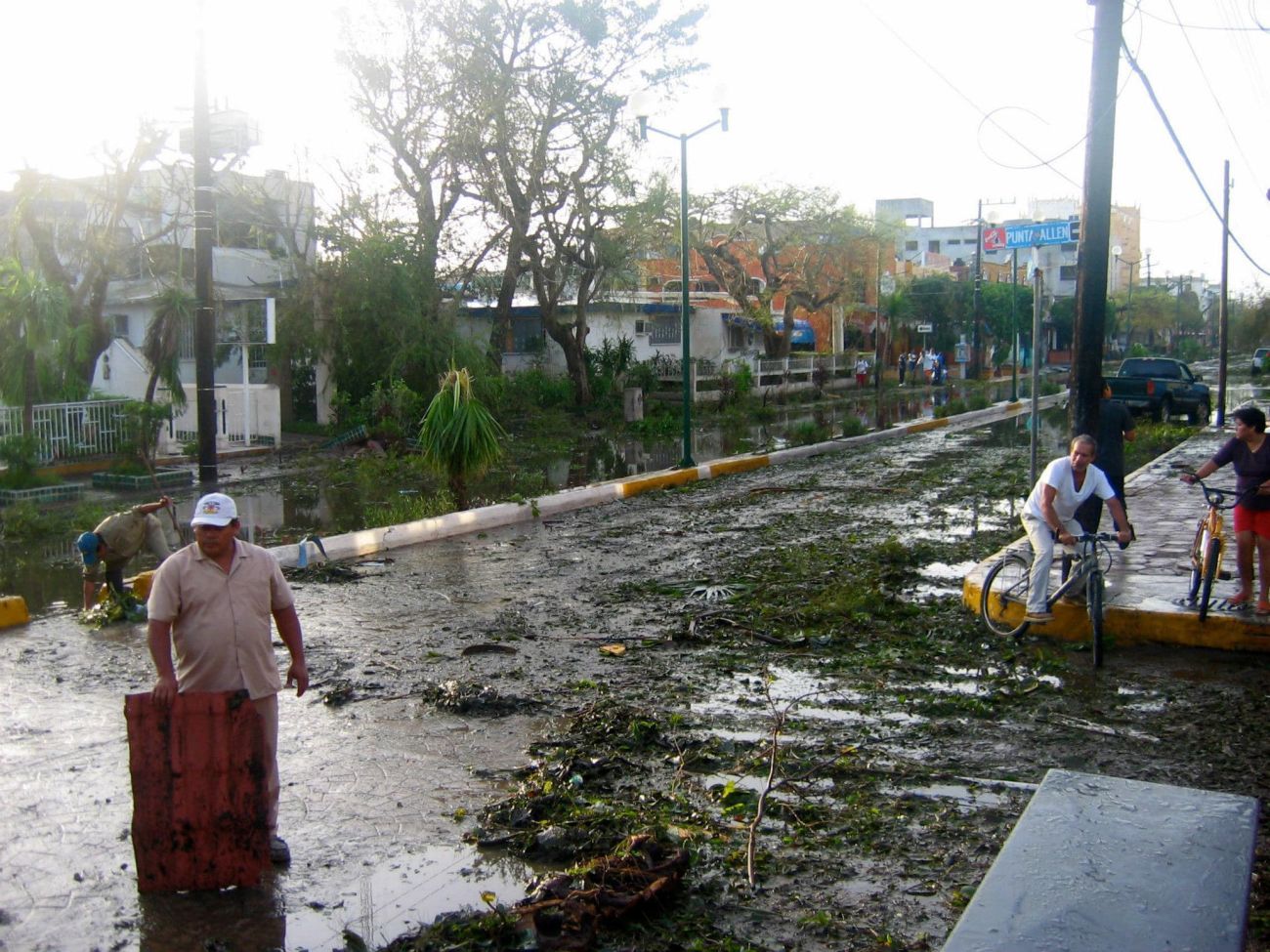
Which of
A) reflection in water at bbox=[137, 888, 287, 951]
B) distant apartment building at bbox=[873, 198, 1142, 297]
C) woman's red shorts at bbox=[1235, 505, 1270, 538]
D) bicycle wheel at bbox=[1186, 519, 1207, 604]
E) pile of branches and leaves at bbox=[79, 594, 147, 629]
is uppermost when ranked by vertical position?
distant apartment building at bbox=[873, 198, 1142, 297]

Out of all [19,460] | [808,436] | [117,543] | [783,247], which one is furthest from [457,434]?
[783,247]

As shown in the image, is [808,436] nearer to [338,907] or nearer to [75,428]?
[75,428]

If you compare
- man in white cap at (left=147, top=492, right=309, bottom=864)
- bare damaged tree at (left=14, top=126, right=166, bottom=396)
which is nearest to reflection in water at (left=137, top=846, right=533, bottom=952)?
man in white cap at (left=147, top=492, right=309, bottom=864)

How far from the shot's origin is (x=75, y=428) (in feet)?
68.3

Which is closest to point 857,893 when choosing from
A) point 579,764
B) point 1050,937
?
point 579,764

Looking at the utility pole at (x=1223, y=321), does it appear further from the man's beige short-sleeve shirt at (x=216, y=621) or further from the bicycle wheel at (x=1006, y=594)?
the man's beige short-sleeve shirt at (x=216, y=621)

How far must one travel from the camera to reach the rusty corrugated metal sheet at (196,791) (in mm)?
4863

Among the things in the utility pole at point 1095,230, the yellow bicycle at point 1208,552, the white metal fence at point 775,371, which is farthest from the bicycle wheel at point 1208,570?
the white metal fence at point 775,371

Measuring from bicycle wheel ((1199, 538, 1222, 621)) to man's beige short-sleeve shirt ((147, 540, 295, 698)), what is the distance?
6857 mm

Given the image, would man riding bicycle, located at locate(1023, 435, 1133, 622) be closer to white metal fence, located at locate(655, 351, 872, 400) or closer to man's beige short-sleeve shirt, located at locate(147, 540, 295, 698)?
man's beige short-sleeve shirt, located at locate(147, 540, 295, 698)

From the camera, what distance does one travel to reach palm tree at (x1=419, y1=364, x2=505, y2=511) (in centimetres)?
1614

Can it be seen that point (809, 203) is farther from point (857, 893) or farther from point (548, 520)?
point (857, 893)

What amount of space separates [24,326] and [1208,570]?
686 inches

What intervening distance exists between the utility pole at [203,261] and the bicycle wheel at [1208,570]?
44.0ft
